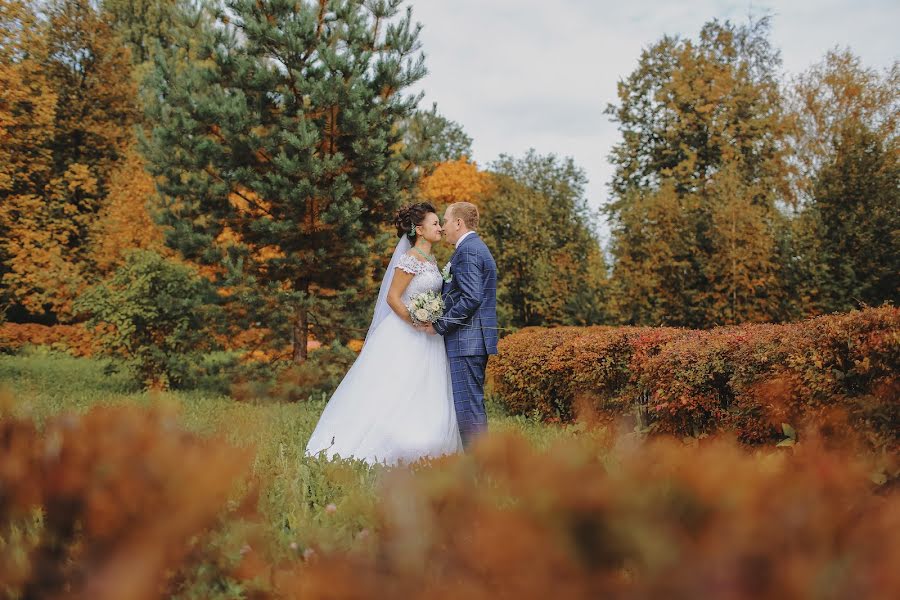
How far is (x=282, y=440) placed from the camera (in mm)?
6512

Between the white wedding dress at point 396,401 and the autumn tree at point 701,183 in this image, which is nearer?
the white wedding dress at point 396,401

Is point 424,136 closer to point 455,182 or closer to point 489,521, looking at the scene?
point 489,521

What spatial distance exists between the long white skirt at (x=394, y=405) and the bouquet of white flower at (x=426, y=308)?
0.22 m

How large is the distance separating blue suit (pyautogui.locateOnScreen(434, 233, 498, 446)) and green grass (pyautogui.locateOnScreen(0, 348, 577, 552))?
629mm

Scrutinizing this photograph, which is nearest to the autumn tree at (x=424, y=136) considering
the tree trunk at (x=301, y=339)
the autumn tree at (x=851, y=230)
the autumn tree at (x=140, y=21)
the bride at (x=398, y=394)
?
the tree trunk at (x=301, y=339)

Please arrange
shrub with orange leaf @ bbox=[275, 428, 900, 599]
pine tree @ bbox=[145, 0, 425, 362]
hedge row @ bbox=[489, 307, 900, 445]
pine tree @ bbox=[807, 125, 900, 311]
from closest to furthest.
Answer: shrub with orange leaf @ bbox=[275, 428, 900, 599] → hedge row @ bbox=[489, 307, 900, 445] → pine tree @ bbox=[145, 0, 425, 362] → pine tree @ bbox=[807, 125, 900, 311]

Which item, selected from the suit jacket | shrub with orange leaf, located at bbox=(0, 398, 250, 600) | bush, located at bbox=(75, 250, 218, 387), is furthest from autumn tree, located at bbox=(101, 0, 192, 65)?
shrub with orange leaf, located at bbox=(0, 398, 250, 600)

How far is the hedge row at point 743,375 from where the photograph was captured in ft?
12.5

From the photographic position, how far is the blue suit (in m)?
5.70

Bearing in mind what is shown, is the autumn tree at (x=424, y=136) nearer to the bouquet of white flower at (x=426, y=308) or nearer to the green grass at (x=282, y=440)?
the green grass at (x=282, y=440)

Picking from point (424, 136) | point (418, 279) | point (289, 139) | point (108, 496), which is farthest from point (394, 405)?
point (424, 136)

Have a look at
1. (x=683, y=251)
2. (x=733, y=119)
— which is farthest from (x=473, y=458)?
(x=733, y=119)

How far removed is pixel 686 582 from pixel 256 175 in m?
10.5

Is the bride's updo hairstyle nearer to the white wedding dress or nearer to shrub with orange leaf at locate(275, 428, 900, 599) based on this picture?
the white wedding dress
